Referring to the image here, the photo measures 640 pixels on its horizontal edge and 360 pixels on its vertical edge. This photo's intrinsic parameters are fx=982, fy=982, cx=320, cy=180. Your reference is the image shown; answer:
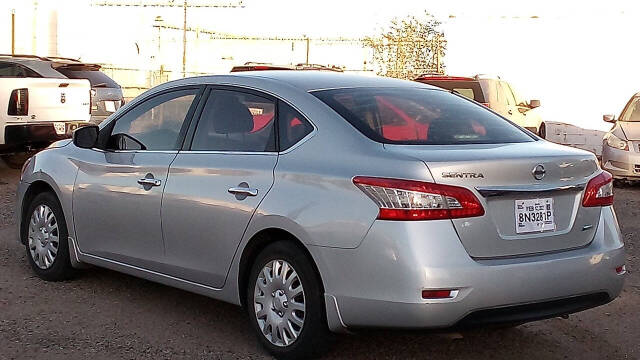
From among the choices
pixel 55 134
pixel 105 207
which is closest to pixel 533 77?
pixel 55 134

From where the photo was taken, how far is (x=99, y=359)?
5.27 m

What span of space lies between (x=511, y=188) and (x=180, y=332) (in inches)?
88.5

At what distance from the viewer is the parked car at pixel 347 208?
15.2 feet

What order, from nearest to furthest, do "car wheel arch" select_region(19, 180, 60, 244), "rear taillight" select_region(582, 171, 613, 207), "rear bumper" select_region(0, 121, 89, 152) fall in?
"rear taillight" select_region(582, 171, 613, 207), "car wheel arch" select_region(19, 180, 60, 244), "rear bumper" select_region(0, 121, 89, 152)

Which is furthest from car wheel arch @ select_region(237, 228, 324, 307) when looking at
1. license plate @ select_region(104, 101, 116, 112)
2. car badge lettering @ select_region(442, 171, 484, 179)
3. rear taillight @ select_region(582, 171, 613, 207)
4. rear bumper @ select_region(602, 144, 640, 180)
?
license plate @ select_region(104, 101, 116, 112)

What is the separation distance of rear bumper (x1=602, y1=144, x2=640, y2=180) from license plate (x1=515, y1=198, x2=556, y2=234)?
32.9 feet

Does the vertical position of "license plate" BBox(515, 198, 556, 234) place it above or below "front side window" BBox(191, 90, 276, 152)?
below

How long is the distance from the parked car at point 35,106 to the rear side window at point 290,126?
27.4ft

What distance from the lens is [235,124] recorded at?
578cm

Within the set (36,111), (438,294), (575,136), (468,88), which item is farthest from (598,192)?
(575,136)

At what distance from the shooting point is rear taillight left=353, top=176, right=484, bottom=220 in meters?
4.59

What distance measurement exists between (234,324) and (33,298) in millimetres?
1510

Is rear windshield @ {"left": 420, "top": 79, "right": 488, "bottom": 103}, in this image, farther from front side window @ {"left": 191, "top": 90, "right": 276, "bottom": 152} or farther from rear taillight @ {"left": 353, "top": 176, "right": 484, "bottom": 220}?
rear taillight @ {"left": 353, "top": 176, "right": 484, "bottom": 220}

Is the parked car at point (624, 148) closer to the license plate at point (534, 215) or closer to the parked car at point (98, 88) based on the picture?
the parked car at point (98, 88)
